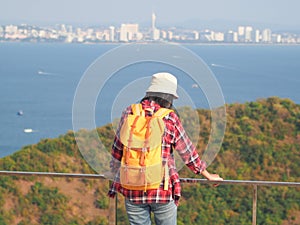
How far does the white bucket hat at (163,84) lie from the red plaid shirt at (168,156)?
63mm

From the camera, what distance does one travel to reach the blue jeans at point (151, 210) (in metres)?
2.87

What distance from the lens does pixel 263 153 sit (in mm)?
18969

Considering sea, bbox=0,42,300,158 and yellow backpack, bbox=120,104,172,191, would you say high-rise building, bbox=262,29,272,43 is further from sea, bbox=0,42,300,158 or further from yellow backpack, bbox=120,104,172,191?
yellow backpack, bbox=120,104,172,191

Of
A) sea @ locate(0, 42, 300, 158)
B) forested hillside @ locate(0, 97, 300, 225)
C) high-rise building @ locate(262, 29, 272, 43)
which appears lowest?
forested hillside @ locate(0, 97, 300, 225)

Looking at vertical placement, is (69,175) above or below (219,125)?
below

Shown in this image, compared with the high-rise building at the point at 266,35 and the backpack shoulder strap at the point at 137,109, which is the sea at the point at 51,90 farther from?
the backpack shoulder strap at the point at 137,109

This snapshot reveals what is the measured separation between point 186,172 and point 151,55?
42.2ft

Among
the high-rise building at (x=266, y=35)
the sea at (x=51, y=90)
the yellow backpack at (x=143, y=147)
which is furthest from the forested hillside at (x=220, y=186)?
the high-rise building at (x=266, y=35)

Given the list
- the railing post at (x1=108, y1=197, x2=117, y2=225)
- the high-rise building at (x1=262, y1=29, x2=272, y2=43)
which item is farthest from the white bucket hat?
the high-rise building at (x1=262, y1=29, x2=272, y2=43)

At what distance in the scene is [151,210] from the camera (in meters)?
2.92

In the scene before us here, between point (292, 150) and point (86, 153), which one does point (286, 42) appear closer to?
point (292, 150)

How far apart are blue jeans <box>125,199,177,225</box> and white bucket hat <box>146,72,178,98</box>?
1.60ft

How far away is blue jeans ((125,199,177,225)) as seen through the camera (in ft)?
9.42

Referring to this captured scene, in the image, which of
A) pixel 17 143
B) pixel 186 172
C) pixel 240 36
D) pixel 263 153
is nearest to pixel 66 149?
pixel 186 172
